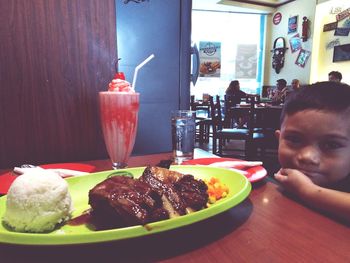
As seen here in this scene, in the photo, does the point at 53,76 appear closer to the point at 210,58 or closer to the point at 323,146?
the point at 323,146

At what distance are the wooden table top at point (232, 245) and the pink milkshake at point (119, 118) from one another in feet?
1.77

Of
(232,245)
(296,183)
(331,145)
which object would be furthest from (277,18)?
(232,245)

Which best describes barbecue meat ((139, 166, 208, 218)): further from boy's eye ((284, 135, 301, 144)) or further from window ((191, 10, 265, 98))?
window ((191, 10, 265, 98))

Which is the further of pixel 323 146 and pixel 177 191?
pixel 323 146

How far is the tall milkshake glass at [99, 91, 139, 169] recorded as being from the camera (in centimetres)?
99

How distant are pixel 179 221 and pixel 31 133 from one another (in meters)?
1.18

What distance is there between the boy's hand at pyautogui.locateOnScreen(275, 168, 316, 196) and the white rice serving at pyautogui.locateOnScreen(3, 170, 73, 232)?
692 mm

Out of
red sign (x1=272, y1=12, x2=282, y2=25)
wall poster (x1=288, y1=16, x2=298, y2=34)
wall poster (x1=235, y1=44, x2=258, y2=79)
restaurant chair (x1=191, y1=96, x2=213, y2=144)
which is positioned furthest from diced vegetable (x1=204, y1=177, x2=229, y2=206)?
red sign (x1=272, y1=12, x2=282, y2=25)

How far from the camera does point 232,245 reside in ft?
1.76

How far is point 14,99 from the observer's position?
133 centimetres

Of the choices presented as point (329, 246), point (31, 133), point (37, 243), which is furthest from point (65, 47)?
point (329, 246)

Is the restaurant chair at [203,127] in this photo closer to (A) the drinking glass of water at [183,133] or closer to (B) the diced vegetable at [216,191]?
(A) the drinking glass of water at [183,133]

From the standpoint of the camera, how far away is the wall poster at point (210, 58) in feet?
33.5

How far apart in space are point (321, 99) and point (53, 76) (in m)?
1.32
